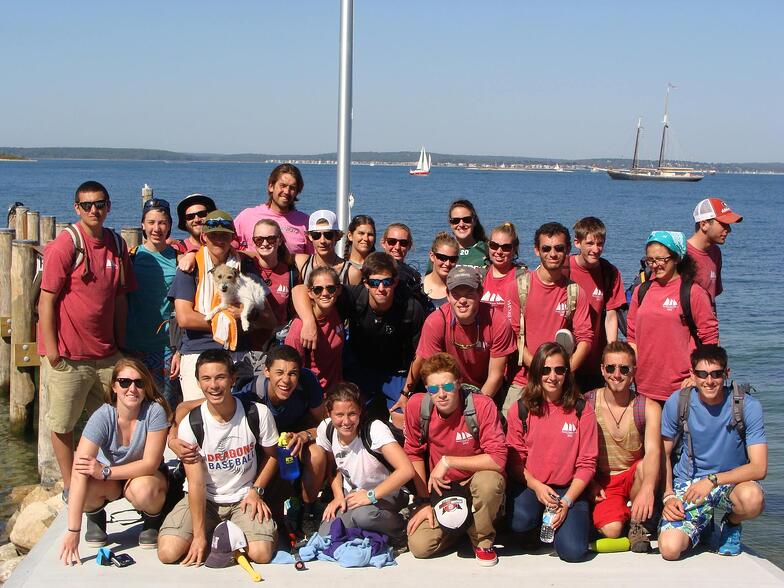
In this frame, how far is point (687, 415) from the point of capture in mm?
5871

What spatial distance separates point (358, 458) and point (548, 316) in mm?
1763

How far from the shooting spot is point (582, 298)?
6.50 meters

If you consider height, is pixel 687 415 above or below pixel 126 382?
below

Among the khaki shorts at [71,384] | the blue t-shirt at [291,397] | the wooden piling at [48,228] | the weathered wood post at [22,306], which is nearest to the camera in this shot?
the blue t-shirt at [291,397]

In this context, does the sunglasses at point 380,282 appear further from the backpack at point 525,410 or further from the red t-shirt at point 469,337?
the backpack at point 525,410

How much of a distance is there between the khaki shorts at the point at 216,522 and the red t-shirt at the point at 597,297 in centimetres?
269

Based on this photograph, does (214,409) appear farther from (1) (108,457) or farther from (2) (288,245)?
(2) (288,245)

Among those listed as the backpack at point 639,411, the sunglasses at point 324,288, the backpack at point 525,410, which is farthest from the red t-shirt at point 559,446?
the sunglasses at point 324,288

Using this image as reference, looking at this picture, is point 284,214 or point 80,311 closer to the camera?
point 80,311

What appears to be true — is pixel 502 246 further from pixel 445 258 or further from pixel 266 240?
pixel 266 240

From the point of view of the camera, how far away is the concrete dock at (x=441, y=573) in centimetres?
541

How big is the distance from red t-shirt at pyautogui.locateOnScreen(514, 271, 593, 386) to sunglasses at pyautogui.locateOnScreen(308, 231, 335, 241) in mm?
1618

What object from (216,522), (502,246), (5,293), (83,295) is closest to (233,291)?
(83,295)

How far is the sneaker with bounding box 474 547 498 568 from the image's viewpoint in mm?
5695
